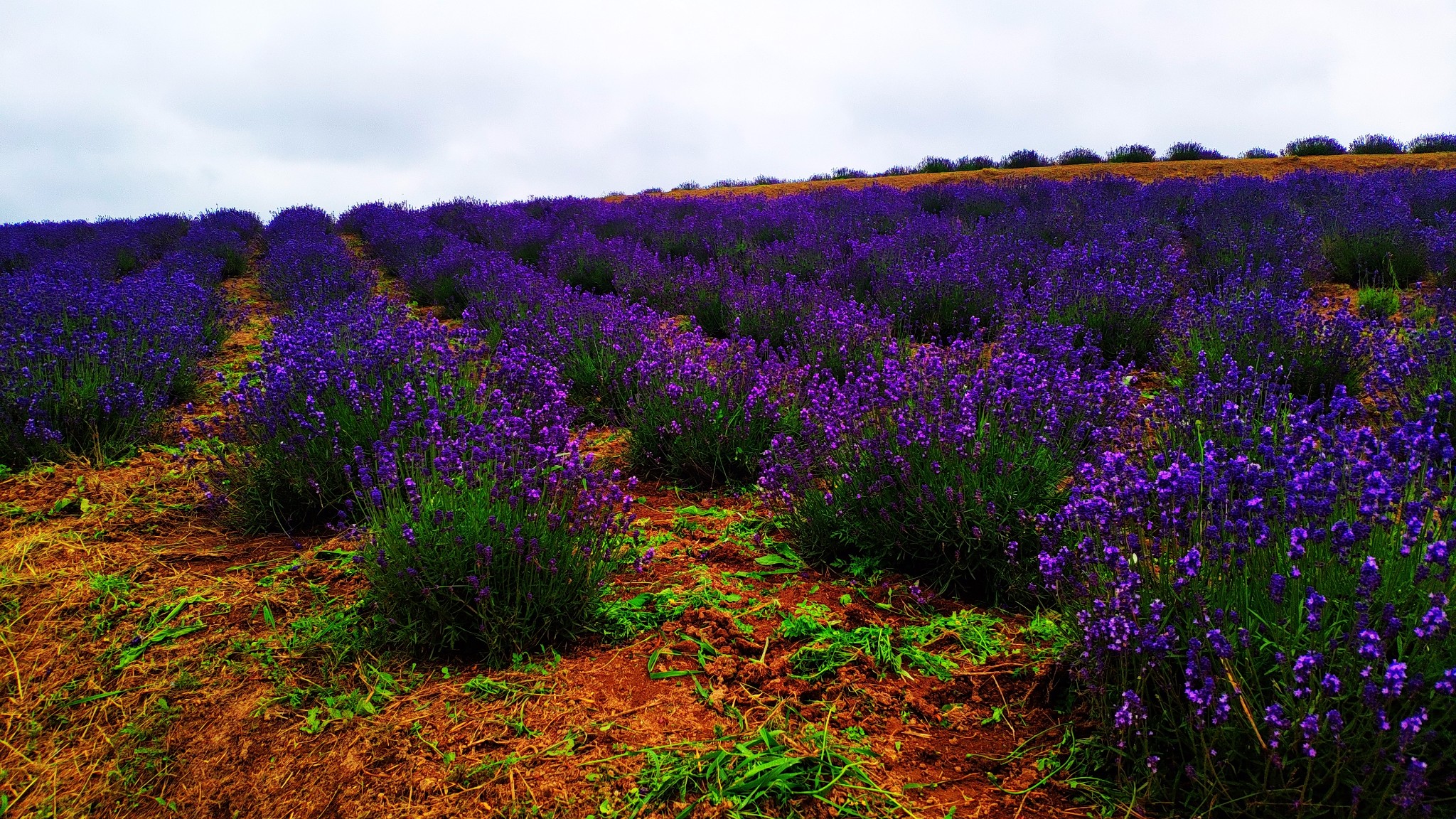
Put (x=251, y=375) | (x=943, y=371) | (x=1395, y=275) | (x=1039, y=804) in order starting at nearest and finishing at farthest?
1. (x=1039, y=804)
2. (x=943, y=371)
3. (x=251, y=375)
4. (x=1395, y=275)

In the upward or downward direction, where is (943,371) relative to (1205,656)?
upward

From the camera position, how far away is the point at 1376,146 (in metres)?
18.1

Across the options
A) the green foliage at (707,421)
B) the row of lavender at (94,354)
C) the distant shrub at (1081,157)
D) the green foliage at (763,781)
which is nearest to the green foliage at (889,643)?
the green foliage at (763,781)

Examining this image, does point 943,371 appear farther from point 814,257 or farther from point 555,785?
point 814,257

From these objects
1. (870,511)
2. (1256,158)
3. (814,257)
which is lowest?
(870,511)

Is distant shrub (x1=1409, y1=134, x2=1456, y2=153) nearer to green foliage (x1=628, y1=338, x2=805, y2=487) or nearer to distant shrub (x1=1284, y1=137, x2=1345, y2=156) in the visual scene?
distant shrub (x1=1284, y1=137, x2=1345, y2=156)

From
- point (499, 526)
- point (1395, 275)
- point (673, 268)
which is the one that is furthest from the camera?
point (673, 268)

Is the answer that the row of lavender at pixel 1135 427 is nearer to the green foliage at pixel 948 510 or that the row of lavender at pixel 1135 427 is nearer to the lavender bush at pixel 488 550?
the green foliage at pixel 948 510

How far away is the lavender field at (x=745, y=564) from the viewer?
178 centimetres

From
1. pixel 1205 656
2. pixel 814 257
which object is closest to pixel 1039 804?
pixel 1205 656

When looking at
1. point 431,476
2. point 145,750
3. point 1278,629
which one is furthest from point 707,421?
point 1278,629

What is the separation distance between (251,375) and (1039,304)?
4648 millimetres

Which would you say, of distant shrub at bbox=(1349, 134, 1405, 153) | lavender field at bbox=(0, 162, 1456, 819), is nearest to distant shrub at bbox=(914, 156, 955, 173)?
distant shrub at bbox=(1349, 134, 1405, 153)

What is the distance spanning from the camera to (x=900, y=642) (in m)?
2.50
